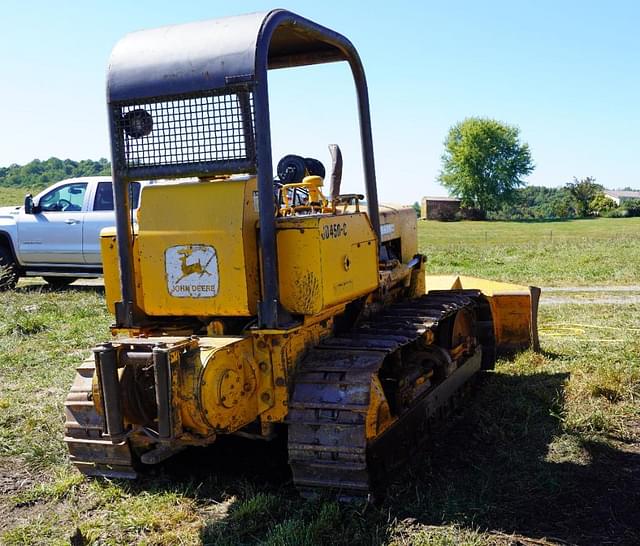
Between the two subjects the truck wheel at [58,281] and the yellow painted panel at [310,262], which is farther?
the truck wheel at [58,281]

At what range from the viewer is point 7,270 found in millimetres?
13938

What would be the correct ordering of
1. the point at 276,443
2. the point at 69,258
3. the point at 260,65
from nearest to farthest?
the point at 260,65 → the point at 276,443 → the point at 69,258

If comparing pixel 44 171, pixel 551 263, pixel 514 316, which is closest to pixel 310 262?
pixel 514 316

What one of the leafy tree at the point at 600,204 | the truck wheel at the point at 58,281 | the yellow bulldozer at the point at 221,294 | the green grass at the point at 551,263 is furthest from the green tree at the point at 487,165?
the yellow bulldozer at the point at 221,294

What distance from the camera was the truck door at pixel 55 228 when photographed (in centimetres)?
1389

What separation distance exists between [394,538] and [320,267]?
1.58m

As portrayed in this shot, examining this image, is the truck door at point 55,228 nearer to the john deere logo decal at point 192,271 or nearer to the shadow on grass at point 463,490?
the shadow on grass at point 463,490

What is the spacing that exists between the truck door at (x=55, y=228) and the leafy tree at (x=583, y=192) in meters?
68.6

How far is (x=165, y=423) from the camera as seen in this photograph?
170 inches

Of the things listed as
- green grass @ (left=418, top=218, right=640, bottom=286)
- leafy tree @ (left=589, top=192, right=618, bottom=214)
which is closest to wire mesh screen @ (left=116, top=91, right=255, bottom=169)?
green grass @ (left=418, top=218, right=640, bottom=286)

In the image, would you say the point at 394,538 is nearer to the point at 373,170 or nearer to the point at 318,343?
the point at 318,343

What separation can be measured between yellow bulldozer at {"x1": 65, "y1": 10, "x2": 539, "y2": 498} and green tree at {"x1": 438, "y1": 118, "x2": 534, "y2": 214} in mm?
81811

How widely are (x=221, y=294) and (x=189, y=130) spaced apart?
100cm

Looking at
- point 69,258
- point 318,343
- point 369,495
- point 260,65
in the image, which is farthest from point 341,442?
point 69,258
